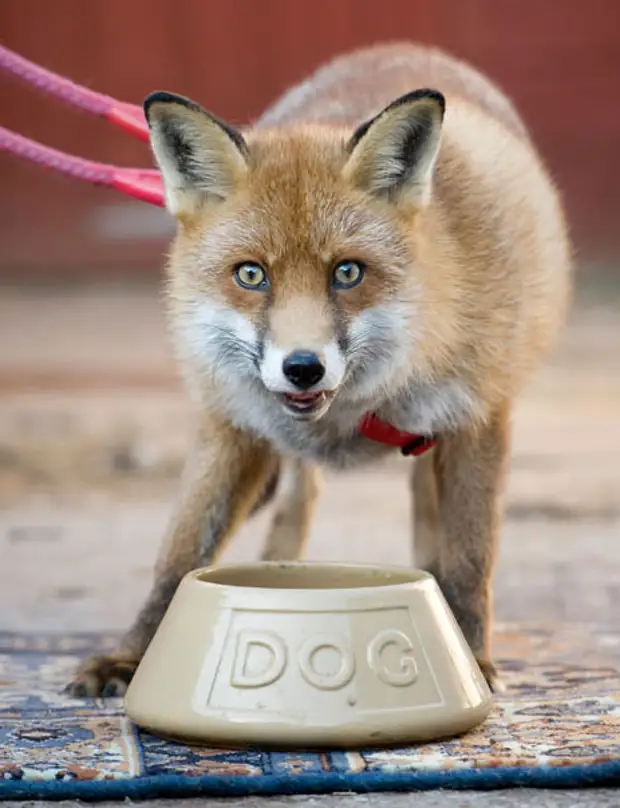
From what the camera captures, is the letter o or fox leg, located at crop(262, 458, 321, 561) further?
fox leg, located at crop(262, 458, 321, 561)

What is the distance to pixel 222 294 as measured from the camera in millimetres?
2432

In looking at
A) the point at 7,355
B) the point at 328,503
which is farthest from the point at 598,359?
the point at 7,355

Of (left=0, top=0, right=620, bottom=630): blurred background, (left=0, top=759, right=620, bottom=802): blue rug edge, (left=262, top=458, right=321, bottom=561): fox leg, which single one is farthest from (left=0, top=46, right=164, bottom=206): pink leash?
(left=0, top=0, right=620, bottom=630): blurred background

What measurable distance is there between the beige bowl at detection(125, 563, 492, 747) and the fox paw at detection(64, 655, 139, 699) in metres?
0.37

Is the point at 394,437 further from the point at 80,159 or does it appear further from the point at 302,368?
the point at 80,159

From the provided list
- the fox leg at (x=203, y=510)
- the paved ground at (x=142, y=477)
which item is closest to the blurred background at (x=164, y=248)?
the paved ground at (x=142, y=477)

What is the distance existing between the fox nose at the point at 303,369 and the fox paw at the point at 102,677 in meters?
0.72

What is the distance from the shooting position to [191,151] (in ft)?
8.19

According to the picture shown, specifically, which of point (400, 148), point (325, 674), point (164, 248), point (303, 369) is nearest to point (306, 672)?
point (325, 674)

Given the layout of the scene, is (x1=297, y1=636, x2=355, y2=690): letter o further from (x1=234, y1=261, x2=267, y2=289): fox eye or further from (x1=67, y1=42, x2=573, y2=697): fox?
(x1=234, y1=261, x2=267, y2=289): fox eye

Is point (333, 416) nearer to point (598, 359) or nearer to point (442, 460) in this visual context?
point (442, 460)

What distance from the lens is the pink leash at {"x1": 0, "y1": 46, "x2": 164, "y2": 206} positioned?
2.85 meters

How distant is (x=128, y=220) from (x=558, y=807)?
4.72 m

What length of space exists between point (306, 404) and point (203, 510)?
52 cm
